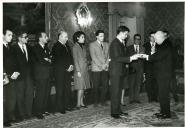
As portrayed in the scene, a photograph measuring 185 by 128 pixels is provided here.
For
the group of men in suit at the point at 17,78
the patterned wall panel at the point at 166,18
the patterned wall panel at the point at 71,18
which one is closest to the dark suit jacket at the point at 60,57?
the group of men in suit at the point at 17,78

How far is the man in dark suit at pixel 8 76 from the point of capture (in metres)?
3.83

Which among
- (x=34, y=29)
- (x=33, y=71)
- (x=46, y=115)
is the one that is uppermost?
(x=34, y=29)

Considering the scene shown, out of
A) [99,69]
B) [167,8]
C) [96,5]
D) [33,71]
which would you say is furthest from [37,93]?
[167,8]

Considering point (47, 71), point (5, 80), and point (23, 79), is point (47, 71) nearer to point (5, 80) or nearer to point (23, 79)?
point (23, 79)

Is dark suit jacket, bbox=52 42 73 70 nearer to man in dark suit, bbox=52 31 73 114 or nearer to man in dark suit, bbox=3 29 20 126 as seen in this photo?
man in dark suit, bbox=52 31 73 114

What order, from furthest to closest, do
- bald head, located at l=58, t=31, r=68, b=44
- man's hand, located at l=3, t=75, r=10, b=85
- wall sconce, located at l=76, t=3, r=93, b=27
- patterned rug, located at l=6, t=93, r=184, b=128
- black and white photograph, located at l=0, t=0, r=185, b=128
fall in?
wall sconce, located at l=76, t=3, r=93, b=27, bald head, located at l=58, t=31, r=68, b=44, black and white photograph, located at l=0, t=0, r=185, b=128, patterned rug, located at l=6, t=93, r=184, b=128, man's hand, located at l=3, t=75, r=10, b=85

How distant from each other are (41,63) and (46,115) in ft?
2.62

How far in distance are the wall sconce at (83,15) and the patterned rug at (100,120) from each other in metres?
2.26

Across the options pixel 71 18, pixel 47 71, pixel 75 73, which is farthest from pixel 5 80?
pixel 71 18

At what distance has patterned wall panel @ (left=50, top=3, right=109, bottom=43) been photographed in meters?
5.77

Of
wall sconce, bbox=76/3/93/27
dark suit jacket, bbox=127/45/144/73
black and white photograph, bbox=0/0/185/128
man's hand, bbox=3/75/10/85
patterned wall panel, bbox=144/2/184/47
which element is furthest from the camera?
patterned wall panel, bbox=144/2/184/47

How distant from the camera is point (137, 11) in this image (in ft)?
24.0

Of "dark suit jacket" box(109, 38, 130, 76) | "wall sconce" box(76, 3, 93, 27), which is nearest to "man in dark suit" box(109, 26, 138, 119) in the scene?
"dark suit jacket" box(109, 38, 130, 76)

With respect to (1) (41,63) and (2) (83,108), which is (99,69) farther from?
(1) (41,63)
